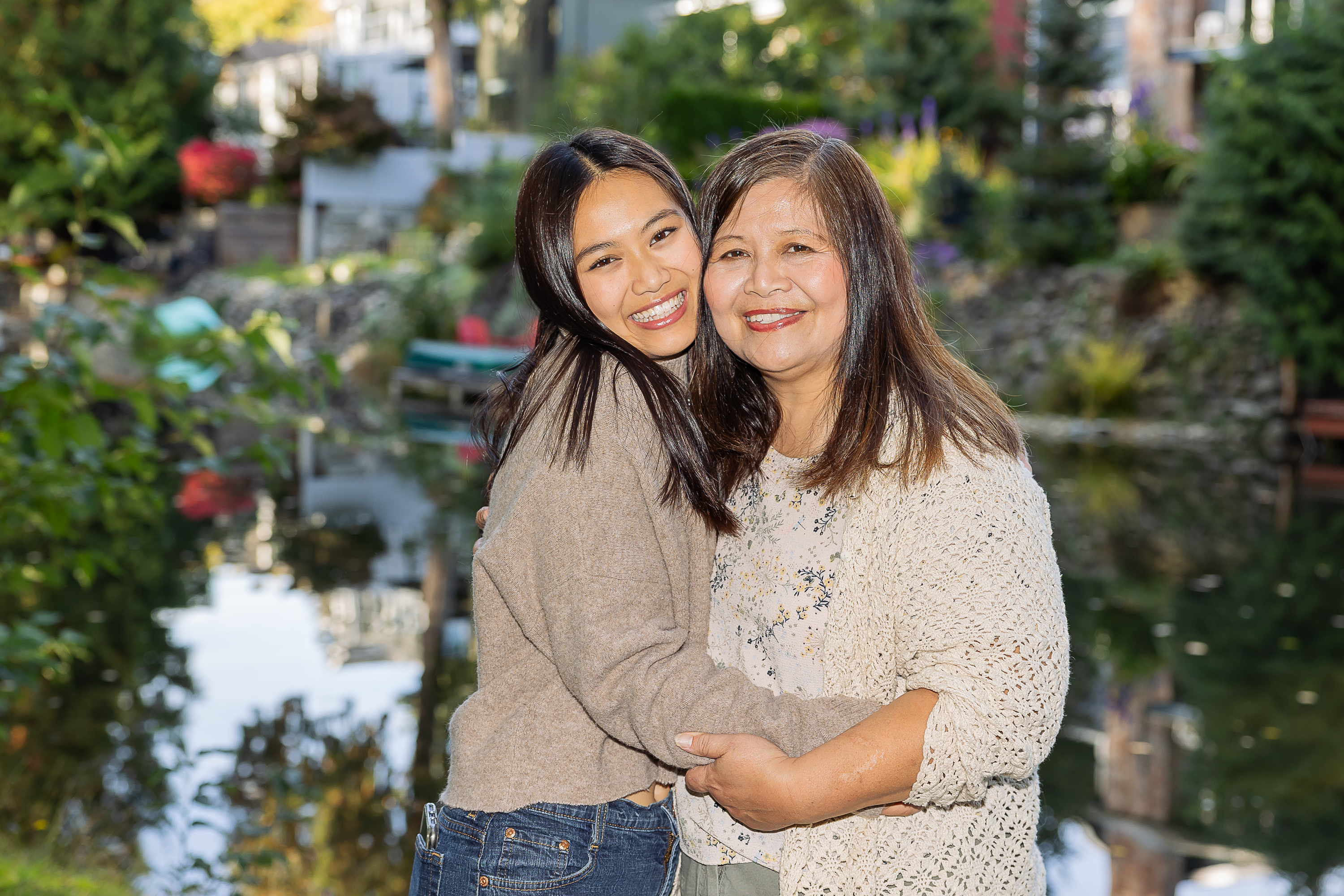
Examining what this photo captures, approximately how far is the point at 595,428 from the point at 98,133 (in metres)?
1.89

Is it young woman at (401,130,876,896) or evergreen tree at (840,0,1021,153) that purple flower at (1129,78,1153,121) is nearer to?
evergreen tree at (840,0,1021,153)

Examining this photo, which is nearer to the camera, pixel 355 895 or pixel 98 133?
pixel 98 133

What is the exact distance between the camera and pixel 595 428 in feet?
6.51

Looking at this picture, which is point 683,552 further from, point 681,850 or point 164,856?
point 164,856

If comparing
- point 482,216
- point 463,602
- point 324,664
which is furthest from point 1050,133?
point 324,664

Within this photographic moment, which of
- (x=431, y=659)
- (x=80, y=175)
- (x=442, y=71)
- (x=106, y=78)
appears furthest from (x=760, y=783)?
(x=106, y=78)

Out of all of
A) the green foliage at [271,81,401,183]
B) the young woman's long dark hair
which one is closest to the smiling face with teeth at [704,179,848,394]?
the young woman's long dark hair

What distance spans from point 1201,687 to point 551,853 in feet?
15.8

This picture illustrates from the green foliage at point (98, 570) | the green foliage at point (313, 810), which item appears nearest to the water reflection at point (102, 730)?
the green foliage at point (98, 570)

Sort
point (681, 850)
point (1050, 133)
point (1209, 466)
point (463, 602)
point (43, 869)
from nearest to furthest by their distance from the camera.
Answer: point (681, 850) < point (43, 869) < point (463, 602) < point (1209, 466) < point (1050, 133)

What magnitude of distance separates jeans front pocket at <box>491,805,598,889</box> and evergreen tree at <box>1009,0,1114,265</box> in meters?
15.6

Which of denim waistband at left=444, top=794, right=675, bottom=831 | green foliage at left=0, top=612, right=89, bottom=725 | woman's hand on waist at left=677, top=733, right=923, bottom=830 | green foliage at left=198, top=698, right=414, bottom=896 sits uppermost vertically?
woman's hand on waist at left=677, top=733, right=923, bottom=830

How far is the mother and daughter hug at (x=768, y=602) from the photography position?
1.81 meters

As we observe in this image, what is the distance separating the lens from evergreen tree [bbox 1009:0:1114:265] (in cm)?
1688
